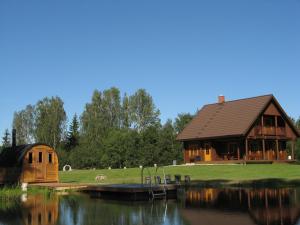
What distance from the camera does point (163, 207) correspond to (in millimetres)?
18875

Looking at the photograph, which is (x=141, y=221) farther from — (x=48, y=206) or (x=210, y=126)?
(x=210, y=126)

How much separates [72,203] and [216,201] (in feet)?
22.5

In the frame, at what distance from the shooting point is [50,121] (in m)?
78.2

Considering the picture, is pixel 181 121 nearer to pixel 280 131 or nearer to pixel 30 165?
pixel 280 131

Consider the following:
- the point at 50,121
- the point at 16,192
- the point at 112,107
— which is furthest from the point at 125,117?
the point at 16,192

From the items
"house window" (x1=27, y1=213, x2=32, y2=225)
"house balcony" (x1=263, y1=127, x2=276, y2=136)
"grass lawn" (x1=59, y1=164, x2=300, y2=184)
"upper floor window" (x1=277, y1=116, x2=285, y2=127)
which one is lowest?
"house window" (x1=27, y1=213, x2=32, y2=225)

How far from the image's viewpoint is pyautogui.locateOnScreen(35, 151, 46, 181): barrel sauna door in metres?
36.1

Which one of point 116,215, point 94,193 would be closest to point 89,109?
point 94,193

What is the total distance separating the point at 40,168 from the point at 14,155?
2.51 m

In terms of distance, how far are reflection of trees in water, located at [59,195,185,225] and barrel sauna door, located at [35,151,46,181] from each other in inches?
584

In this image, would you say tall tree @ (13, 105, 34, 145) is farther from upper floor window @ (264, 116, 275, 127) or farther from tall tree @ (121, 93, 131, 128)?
upper floor window @ (264, 116, 275, 127)

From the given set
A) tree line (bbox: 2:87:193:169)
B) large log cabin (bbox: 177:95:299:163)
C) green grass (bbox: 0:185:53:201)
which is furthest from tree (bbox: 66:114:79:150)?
green grass (bbox: 0:185:53:201)

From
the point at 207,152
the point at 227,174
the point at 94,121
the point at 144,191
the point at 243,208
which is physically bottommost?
the point at 243,208

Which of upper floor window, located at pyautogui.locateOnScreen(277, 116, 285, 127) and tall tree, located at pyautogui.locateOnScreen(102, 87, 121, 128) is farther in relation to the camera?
tall tree, located at pyautogui.locateOnScreen(102, 87, 121, 128)
